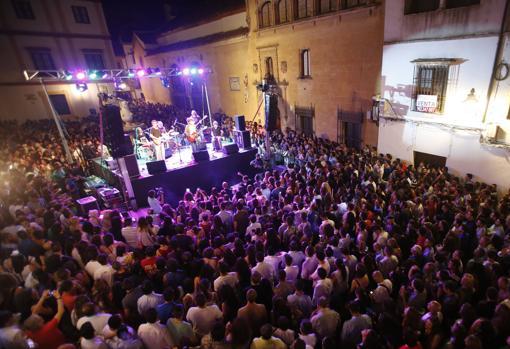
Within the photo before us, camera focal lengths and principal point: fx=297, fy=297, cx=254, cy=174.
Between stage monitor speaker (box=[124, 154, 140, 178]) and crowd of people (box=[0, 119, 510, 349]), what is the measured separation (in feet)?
8.77

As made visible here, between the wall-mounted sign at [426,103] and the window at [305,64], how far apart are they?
248 inches

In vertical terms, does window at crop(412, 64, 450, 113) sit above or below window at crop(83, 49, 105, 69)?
below

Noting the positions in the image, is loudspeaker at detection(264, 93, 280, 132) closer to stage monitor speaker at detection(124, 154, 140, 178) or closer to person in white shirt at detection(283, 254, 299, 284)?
stage monitor speaker at detection(124, 154, 140, 178)

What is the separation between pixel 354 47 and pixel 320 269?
11581 mm

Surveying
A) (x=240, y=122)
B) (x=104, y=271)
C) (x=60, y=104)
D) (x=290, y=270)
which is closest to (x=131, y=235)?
(x=104, y=271)

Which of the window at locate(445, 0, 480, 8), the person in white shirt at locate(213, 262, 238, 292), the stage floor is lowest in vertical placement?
the stage floor

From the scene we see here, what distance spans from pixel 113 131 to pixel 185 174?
2976mm

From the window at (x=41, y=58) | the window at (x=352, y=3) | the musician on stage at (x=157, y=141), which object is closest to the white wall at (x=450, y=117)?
the window at (x=352, y=3)

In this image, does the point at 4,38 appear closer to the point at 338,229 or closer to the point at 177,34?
the point at 177,34

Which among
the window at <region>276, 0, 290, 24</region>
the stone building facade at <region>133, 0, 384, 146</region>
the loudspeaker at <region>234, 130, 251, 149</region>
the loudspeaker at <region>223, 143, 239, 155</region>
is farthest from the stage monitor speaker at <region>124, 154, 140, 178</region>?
the window at <region>276, 0, 290, 24</region>

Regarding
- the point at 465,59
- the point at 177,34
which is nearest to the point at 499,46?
the point at 465,59

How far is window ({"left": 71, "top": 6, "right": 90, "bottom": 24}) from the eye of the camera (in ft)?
78.4

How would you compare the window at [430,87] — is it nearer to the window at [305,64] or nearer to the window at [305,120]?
the window at [305,120]

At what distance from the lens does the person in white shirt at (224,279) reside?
463 cm
